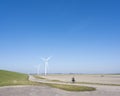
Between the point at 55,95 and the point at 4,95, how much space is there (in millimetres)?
6442

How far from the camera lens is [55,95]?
91.3 feet

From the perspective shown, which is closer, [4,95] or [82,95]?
[4,95]

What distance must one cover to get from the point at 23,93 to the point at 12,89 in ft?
7.22

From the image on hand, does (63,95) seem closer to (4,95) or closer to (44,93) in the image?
(44,93)

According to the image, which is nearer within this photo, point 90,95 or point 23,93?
point 23,93

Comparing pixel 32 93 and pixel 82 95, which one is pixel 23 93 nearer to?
pixel 32 93

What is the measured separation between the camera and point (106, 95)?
29047 mm

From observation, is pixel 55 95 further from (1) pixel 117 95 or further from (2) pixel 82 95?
(1) pixel 117 95

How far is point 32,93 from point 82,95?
270 inches

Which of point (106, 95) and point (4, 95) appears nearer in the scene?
point (4, 95)

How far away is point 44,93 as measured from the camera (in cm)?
2841

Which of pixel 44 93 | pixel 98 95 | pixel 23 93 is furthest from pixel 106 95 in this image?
pixel 23 93

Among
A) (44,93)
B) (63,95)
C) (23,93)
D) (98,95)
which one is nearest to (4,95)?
(23,93)

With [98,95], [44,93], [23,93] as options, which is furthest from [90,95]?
[23,93]
